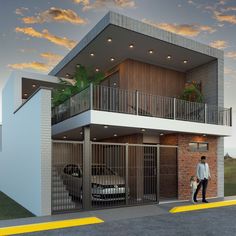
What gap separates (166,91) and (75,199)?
8.36 m

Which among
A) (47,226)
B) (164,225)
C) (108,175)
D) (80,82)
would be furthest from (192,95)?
(47,226)

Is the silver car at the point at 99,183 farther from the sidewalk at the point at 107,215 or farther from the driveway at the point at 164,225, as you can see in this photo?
the driveway at the point at 164,225

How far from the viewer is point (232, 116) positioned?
1521 cm

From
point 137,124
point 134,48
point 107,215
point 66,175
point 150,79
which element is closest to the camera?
point 107,215

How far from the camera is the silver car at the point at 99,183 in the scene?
36.6ft

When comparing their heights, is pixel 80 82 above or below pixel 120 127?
above

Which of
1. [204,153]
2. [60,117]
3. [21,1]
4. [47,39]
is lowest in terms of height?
[204,153]

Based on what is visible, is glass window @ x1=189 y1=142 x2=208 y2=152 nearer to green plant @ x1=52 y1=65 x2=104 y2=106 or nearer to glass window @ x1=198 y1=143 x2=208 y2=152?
glass window @ x1=198 y1=143 x2=208 y2=152

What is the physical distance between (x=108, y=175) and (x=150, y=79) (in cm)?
680

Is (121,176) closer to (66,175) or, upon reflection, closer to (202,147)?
(66,175)

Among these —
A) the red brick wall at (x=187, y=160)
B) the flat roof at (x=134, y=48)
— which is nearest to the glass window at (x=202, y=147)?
the red brick wall at (x=187, y=160)

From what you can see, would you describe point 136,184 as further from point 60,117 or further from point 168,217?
point 60,117

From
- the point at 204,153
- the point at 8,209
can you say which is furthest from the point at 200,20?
the point at 8,209

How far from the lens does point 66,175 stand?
1105 centimetres
